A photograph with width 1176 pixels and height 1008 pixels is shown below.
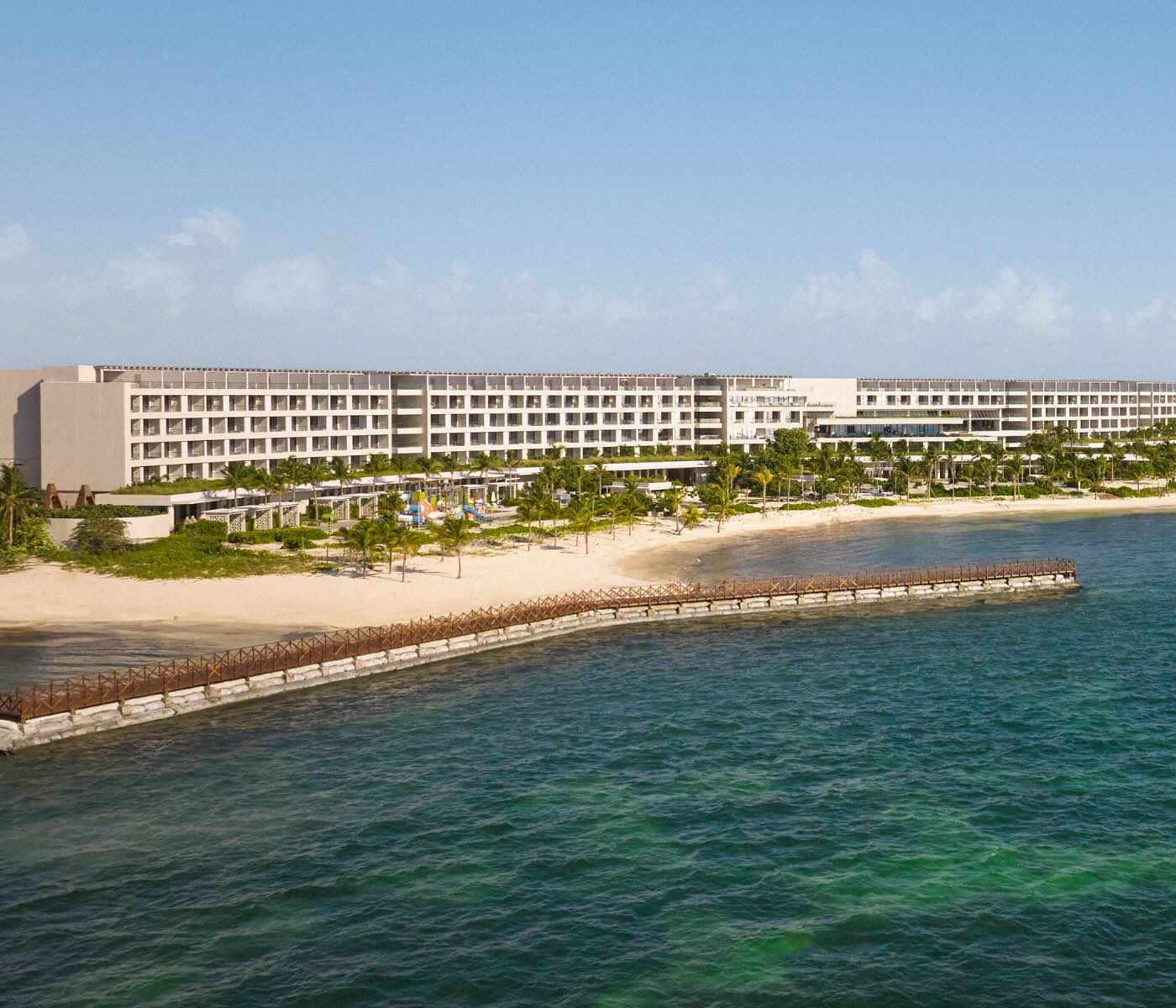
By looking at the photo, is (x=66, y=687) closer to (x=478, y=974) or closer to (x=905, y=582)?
(x=478, y=974)

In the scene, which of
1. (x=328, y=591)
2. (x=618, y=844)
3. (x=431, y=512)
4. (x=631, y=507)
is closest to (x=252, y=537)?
(x=431, y=512)

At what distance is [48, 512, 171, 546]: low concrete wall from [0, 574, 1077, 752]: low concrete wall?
1931 inches

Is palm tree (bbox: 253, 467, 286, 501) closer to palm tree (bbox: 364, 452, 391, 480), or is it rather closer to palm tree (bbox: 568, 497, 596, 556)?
palm tree (bbox: 364, 452, 391, 480)

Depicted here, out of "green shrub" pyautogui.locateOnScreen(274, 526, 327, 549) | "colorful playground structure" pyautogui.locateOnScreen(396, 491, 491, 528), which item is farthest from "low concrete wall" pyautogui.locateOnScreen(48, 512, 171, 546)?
"colorful playground structure" pyautogui.locateOnScreen(396, 491, 491, 528)

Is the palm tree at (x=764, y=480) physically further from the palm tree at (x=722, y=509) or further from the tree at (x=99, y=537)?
the tree at (x=99, y=537)

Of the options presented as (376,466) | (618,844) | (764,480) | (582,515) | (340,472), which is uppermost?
(376,466)

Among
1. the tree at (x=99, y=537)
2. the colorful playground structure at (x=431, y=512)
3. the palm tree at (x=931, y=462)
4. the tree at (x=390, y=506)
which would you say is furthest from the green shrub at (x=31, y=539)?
the palm tree at (x=931, y=462)

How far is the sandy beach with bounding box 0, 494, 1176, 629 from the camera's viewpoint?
82.6m

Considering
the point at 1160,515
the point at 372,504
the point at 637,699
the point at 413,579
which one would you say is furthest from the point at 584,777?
the point at 1160,515

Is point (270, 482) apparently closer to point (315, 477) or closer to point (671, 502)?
point (315, 477)

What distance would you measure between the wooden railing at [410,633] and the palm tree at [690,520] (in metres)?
30.8

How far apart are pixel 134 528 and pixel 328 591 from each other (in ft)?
100

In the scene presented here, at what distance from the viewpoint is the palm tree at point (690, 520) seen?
136m

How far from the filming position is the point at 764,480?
540ft
